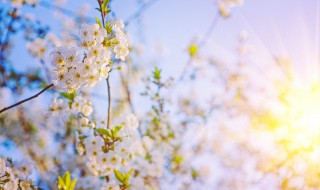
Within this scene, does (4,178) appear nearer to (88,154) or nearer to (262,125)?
(88,154)

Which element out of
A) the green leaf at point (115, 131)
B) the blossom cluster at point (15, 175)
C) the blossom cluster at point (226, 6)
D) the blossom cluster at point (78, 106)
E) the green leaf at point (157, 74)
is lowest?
the blossom cluster at point (15, 175)

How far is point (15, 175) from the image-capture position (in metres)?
2.92

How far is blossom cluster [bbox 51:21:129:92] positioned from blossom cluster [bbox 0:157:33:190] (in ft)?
2.97

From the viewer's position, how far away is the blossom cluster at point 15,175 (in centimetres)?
265

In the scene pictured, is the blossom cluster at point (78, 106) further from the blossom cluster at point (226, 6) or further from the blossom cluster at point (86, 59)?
the blossom cluster at point (226, 6)

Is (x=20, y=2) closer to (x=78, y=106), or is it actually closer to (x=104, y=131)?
(x=78, y=106)

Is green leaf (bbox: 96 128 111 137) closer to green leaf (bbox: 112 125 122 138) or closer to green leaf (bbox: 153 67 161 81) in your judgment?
green leaf (bbox: 112 125 122 138)

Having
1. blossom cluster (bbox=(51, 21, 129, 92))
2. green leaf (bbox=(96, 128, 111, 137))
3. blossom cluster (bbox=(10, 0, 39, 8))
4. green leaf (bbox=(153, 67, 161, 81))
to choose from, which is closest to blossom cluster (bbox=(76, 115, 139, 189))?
green leaf (bbox=(96, 128, 111, 137))

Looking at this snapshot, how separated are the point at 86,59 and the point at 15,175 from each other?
1361 mm

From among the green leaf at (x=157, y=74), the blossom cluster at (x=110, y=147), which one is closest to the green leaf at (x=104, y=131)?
the blossom cluster at (x=110, y=147)

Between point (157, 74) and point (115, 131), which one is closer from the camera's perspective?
point (115, 131)

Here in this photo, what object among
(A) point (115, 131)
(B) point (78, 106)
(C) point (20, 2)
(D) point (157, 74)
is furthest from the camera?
(C) point (20, 2)

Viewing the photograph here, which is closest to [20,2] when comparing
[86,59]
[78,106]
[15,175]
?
[78,106]

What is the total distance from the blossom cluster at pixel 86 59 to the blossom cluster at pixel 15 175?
35.7 inches
